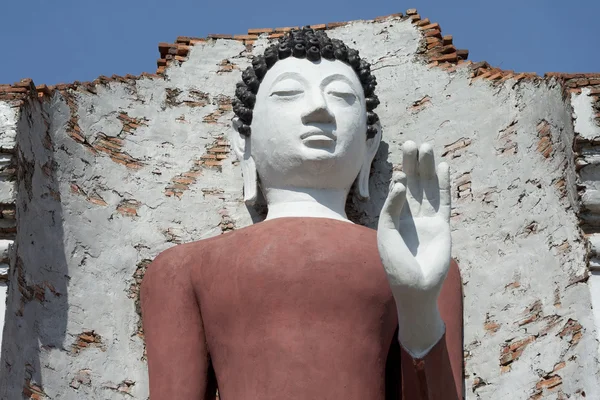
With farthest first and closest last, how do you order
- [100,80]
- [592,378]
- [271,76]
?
[100,80] → [271,76] → [592,378]

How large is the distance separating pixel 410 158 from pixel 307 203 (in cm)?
106

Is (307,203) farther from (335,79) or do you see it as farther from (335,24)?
(335,24)

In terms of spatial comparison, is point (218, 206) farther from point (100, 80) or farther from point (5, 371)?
point (5, 371)

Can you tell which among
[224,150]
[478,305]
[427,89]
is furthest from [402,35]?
[478,305]

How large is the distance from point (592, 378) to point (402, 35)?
9.32 ft

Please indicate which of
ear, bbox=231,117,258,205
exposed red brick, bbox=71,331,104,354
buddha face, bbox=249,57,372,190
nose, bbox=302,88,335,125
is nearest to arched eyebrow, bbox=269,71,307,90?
buddha face, bbox=249,57,372,190


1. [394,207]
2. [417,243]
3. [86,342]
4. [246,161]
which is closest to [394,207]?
[394,207]

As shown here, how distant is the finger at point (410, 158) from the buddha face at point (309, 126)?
940 millimetres

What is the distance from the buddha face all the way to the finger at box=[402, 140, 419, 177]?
3.09ft

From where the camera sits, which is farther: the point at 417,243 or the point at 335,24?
the point at 335,24

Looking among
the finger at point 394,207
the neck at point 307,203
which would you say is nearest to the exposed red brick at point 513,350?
the neck at point 307,203

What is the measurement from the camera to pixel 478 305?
752 centimetres

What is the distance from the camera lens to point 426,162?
6391mm

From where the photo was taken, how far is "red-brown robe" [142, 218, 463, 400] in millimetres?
A: 6543
